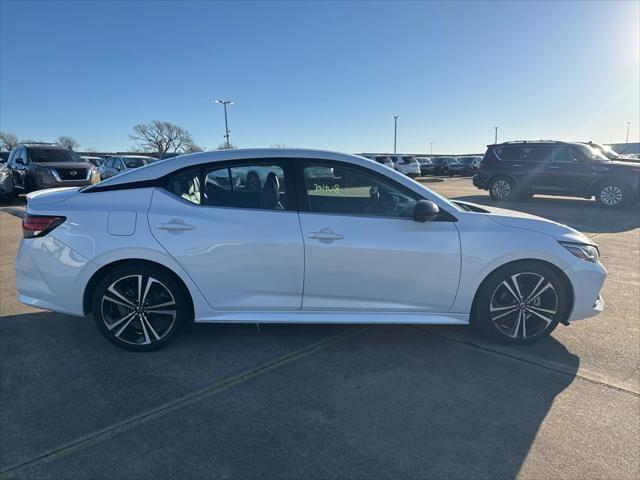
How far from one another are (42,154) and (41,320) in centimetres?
1302

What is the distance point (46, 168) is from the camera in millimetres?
13719

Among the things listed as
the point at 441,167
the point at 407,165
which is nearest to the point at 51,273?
the point at 407,165

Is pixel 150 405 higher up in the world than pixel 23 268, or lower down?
lower down

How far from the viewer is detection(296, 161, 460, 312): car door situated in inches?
129

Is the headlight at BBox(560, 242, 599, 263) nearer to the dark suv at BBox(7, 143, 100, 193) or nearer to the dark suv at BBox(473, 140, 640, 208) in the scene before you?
the dark suv at BBox(473, 140, 640, 208)

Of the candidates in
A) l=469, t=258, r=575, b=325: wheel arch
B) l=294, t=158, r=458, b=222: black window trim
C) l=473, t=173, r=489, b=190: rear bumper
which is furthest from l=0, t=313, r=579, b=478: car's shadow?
A: l=473, t=173, r=489, b=190: rear bumper

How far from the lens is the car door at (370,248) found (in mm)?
3270

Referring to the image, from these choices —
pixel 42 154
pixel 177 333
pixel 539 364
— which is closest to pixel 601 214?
pixel 539 364

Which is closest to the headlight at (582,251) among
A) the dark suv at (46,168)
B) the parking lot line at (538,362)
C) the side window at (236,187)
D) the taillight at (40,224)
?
the parking lot line at (538,362)

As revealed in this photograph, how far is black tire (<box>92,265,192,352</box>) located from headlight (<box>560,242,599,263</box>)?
317cm

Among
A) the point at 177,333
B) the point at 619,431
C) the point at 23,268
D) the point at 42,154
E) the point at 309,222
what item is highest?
the point at 42,154

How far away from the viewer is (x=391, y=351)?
137 inches

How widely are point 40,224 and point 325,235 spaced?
2255mm

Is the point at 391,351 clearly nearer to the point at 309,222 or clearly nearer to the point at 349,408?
the point at 349,408
